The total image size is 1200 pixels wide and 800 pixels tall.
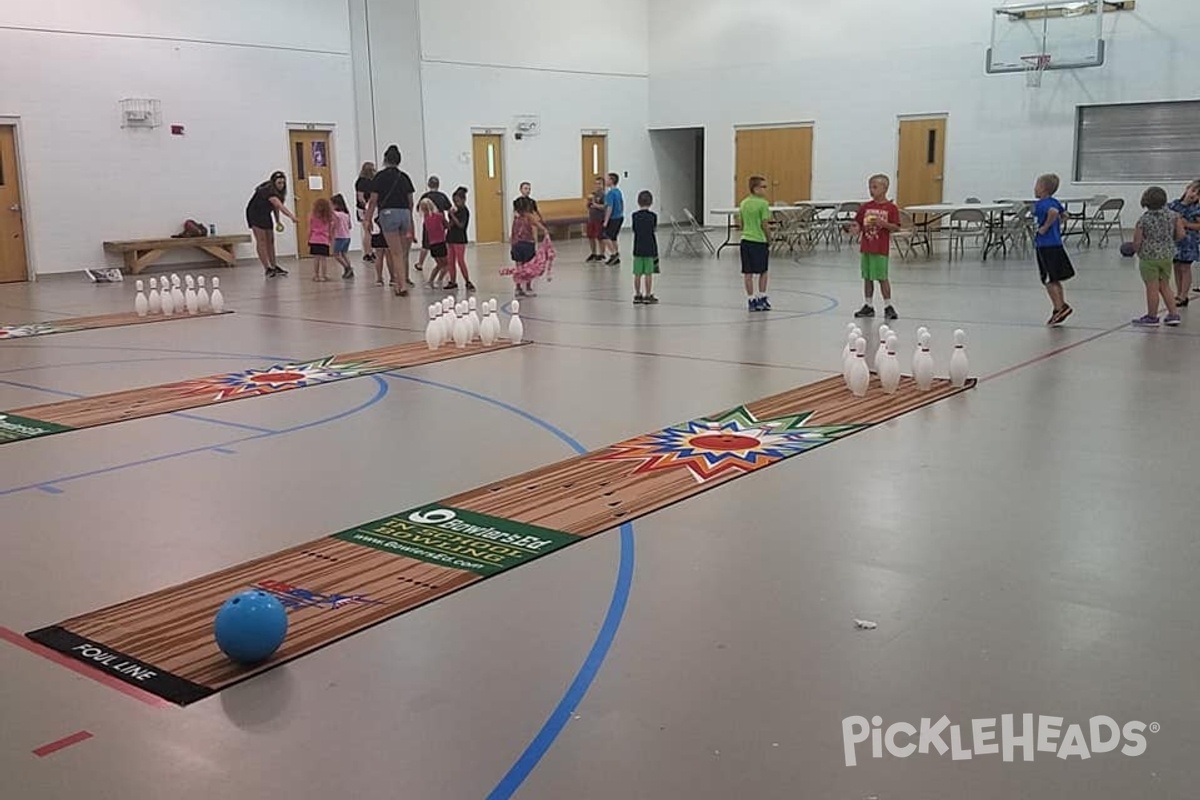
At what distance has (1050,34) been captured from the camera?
74.6 ft

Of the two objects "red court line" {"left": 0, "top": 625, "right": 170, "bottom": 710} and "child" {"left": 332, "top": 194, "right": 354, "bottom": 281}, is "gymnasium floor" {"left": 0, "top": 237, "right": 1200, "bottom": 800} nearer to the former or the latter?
"red court line" {"left": 0, "top": 625, "right": 170, "bottom": 710}

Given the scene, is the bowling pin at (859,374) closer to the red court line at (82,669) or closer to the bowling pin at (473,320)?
the bowling pin at (473,320)

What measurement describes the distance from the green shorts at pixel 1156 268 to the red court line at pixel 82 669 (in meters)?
9.68

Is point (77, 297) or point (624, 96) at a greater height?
point (624, 96)

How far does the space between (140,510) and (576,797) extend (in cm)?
345

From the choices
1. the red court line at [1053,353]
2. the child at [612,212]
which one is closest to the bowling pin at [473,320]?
the red court line at [1053,353]

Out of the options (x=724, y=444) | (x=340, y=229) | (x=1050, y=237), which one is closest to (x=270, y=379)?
(x=724, y=444)

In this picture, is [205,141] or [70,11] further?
[205,141]

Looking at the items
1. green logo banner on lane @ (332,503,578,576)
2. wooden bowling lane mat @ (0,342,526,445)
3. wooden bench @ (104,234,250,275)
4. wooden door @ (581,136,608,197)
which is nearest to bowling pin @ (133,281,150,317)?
wooden bowling lane mat @ (0,342,526,445)

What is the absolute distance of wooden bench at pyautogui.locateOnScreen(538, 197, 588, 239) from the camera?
2638 centimetres

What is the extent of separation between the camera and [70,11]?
17.9 m

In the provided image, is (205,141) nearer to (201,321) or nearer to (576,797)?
(201,321)

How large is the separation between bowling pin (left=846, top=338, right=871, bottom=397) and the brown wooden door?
2014cm

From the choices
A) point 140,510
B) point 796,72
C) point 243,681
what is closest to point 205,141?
point 796,72
